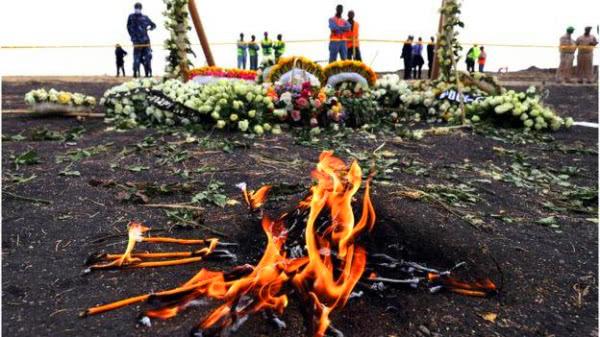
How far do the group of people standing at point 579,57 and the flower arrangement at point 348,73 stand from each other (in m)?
10.5

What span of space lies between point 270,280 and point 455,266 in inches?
46.6

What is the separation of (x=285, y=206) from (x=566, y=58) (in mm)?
17264

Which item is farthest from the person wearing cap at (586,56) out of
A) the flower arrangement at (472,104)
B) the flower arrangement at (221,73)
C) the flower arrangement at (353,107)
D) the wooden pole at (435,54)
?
the flower arrangement at (221,73)

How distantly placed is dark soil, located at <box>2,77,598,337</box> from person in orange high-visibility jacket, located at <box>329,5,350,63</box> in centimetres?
647

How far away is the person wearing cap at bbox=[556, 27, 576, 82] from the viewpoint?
16938 mm

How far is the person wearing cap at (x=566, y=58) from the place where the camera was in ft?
55.6

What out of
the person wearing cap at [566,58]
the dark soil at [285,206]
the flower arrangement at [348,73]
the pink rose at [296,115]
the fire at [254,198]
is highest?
the person wearing cap at [566,58]

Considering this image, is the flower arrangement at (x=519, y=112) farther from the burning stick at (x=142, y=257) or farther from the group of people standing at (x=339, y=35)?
the burning stick at (x=142, y=257)

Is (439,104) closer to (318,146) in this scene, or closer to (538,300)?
(318,146)

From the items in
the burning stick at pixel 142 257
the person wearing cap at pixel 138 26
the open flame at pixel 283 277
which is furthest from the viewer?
the person wearing cap at pixel 138 26

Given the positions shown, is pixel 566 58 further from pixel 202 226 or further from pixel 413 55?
pixel 202 226

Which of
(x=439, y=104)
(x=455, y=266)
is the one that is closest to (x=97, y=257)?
(x=455, y=266)

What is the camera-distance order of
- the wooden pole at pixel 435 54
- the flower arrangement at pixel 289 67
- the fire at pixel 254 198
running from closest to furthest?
the fire at pixel 254 198 → the flower arrangement at pixel 289 67 → the wooden pole at pixel 435 54

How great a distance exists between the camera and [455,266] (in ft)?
9.86
